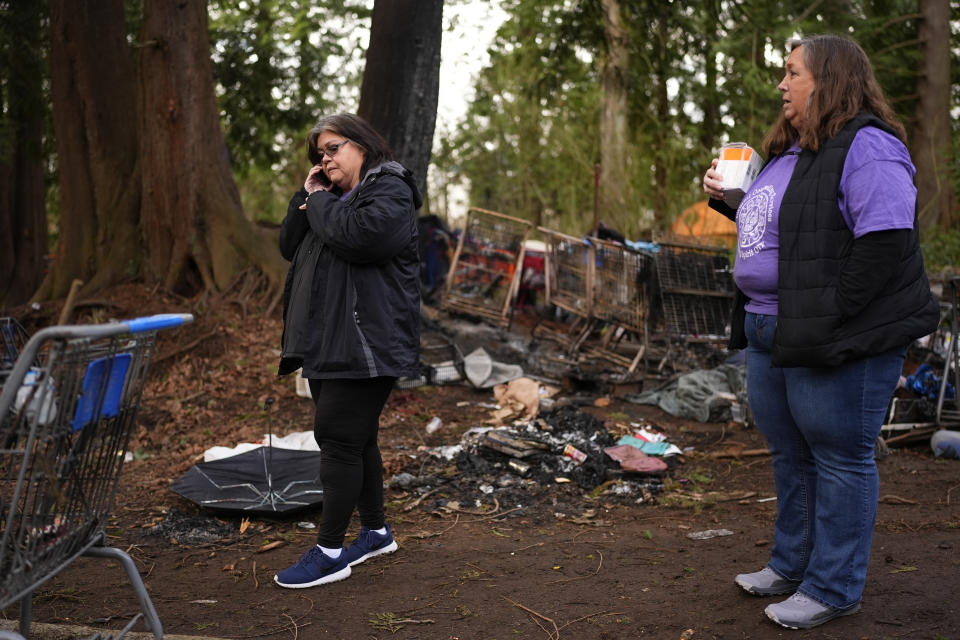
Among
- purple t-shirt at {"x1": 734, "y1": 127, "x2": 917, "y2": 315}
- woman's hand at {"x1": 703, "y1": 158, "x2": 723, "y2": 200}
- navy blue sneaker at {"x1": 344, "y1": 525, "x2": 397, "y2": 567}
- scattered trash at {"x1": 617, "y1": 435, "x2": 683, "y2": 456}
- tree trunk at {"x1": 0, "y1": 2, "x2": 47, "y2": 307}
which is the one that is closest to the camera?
purple t-shirt at {"x1": 734, "y1": 127, "x2": 917, "y2": 315}

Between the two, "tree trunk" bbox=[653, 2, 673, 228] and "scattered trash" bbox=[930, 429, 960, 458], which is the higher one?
"tree trunk" bbox=[653, 2, 673, 228]

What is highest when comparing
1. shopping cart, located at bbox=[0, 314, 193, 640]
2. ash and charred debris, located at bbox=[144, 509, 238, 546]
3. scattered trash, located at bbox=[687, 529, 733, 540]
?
shopping cart, located at bbox=[0, 314, 193, 640]

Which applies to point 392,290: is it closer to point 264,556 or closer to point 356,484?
point 356,484

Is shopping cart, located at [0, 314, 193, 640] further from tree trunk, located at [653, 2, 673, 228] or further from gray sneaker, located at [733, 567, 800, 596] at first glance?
tree trunk, located at [653, 2, 673, 228]

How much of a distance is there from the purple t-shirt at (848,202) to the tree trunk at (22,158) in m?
12.7

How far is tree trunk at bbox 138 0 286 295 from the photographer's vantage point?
998cm

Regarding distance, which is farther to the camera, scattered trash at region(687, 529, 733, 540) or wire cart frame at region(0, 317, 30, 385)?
scattered trash at region(687, 529, 733, 540)

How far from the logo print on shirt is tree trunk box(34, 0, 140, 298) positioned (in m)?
8.83

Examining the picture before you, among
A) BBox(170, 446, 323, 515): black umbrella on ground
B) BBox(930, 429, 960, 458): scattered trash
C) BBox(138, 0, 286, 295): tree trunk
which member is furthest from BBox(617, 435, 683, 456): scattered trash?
BBox(138, 0, 286, 295): tree trunk

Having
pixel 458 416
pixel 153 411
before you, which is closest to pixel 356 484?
pixel 458 416

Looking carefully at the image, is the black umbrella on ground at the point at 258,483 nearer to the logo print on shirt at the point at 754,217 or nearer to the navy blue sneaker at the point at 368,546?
the navy blue sneaker at the point at 368,546

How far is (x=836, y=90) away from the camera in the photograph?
312 cm

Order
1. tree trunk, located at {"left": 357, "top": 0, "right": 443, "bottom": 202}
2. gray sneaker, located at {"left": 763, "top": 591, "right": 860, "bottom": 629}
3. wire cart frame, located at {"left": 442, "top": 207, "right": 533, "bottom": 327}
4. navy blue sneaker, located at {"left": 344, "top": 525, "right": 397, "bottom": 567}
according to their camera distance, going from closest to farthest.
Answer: gray sneaker, located at {"left": 763, "top": 591, "right": 860, "bottom": 629} < navy blue sneaker, located at {"left": 344, "top": 525, "right": 397, "bottom": 567} < tree trunk, located at {"left": 357, "top": 0, "right": 443, "bottom": 202} < wire cart frame, located at {"left": 442, "top": 207, "right": 533, "bottom": 327}

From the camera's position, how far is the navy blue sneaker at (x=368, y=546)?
167 inches
